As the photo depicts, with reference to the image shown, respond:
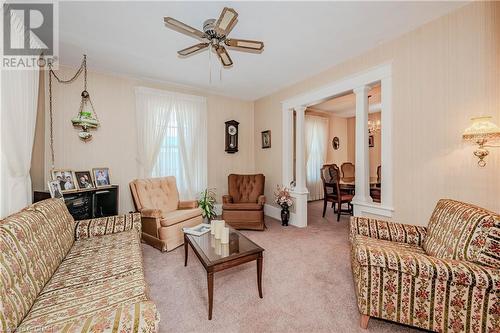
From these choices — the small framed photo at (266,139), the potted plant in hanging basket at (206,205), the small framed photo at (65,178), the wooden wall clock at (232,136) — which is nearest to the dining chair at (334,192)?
the small framed photo at (266,139)

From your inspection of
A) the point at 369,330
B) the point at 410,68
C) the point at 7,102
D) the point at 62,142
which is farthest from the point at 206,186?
the point at 410,68

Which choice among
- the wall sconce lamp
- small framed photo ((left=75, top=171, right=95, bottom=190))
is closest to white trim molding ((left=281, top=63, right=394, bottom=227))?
the wall sconce lamp

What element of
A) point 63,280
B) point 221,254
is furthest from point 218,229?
point 63,280

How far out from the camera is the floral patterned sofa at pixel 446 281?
1.23m

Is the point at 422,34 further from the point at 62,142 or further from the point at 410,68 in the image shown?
the point at 62,142

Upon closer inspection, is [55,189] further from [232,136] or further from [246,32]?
[232,136]

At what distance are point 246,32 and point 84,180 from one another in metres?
2.99

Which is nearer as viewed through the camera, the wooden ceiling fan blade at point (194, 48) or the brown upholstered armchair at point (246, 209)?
the wooden ceiling fan blade at point (194, 48)

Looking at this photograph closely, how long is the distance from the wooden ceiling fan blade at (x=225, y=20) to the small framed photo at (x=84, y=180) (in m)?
2.72

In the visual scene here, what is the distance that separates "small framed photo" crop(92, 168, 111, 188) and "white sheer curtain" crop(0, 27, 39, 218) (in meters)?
1.15

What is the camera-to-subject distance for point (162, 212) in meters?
3.17

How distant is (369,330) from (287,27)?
2890 millimetres

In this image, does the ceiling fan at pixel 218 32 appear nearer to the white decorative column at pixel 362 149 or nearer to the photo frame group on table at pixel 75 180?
the white decorative column at pixel 362 149

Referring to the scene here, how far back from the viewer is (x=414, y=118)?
2389 mm
